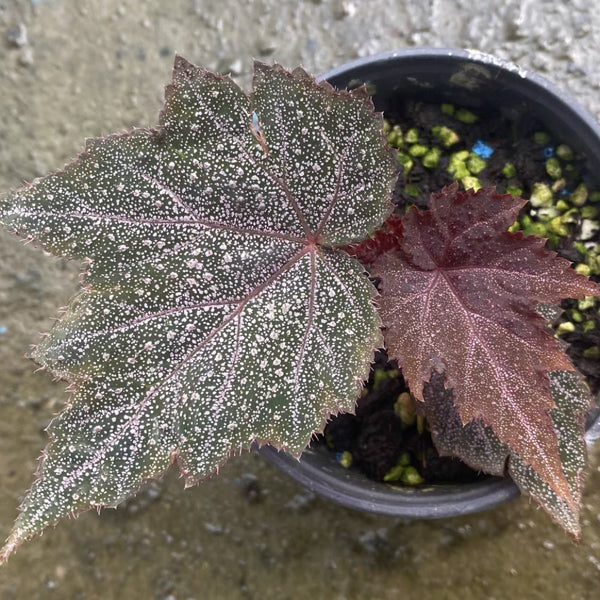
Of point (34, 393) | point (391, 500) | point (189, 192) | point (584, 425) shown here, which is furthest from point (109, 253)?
point (34, 393)

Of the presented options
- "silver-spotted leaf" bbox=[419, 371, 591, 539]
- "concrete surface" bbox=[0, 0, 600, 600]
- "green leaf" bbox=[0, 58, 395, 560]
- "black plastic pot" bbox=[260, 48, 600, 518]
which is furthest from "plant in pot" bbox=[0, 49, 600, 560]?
"concrete surface" bbox=[0, 0, 600, 600]

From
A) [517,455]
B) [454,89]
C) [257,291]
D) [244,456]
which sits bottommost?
[244,456]

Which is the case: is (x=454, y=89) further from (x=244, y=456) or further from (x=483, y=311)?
(x=244, y=456)

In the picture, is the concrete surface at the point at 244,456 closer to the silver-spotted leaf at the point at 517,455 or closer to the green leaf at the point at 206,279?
the silver-spotted leaf at the point at 517,455

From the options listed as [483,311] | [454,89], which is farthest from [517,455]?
[454,89]

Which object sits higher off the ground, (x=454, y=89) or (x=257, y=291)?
(x=454, y=89)

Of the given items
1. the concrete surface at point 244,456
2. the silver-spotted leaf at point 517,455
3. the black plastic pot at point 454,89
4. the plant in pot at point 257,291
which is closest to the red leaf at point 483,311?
the plant in pot at point 257,291

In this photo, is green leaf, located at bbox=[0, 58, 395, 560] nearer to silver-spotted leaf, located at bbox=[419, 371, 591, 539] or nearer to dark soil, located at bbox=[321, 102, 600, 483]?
silver-spotted leaf, located at bbox=[419, 371, 591, 539]
